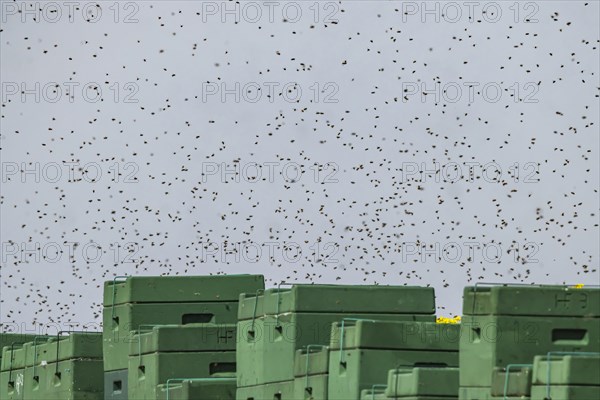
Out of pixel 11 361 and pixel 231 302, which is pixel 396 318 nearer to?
pixel 231 302

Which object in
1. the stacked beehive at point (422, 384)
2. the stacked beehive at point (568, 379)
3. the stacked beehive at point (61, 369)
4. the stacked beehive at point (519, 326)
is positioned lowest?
the stacked beehive at point (61, 369)

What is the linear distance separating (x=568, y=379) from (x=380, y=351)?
5734 millimetres

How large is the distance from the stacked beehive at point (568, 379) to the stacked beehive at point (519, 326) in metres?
2.02

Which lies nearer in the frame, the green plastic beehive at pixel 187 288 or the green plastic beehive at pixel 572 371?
the green plastic beehive at pixel 572 371

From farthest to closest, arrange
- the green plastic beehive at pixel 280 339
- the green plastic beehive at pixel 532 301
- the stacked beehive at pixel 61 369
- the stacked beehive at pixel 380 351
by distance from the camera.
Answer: the stacked beehive at pixel 61 369 → the green plastic beehive at pixel 280 339 → the stacked beehive at pixel 380 351 → the green plastic beehive at pixel 532 301

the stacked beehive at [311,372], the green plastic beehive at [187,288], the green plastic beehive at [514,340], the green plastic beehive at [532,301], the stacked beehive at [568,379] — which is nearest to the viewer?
the stacked beehive at [568,379]

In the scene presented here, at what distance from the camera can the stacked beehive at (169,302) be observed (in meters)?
36.8

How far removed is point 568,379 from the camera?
1003 inches

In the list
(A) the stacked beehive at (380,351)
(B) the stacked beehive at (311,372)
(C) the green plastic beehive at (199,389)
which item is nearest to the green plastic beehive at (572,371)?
(A) the stacked beehive at (380,351)

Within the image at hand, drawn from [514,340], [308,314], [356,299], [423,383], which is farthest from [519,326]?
[308,314]

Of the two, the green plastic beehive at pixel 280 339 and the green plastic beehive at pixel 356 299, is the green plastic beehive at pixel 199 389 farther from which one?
the green plastic beehive at pixel 356 299

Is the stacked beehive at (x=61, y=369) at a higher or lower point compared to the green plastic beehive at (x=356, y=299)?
lower

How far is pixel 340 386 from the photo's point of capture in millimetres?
30891

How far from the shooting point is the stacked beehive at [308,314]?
32.6m
